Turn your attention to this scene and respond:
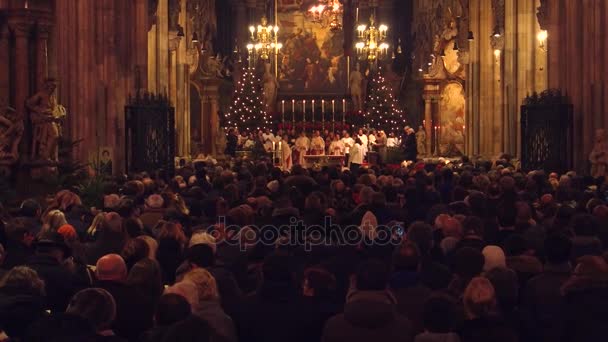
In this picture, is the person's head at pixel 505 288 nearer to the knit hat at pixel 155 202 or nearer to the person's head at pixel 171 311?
the person's head at pixel 171 311

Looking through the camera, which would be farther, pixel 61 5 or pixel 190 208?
pixel 61 5

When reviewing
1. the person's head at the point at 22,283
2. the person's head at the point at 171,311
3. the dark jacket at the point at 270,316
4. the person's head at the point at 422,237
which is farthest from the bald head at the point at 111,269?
the person's head at the point at 422,237

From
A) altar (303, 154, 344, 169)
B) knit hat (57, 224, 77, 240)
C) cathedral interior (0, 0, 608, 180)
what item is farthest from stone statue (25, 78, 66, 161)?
altar (303, 154, 344, 169)

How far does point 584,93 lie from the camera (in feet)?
92.1

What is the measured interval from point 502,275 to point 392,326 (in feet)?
5.84

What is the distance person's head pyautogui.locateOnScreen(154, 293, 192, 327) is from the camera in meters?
6.63

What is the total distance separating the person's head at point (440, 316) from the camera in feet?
21.9

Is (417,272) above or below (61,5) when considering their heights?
below

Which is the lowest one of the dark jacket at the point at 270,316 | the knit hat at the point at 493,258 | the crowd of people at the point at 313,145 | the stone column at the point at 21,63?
the dark jacket at the point at 270,316

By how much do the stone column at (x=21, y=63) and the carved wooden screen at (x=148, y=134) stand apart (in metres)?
8.54

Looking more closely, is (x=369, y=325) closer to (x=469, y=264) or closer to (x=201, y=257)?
(x=469, y=264)

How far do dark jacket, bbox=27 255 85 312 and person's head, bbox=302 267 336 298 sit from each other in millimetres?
1880

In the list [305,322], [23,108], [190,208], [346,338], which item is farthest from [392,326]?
[23,108]

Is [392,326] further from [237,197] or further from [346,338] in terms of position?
[237,197]
